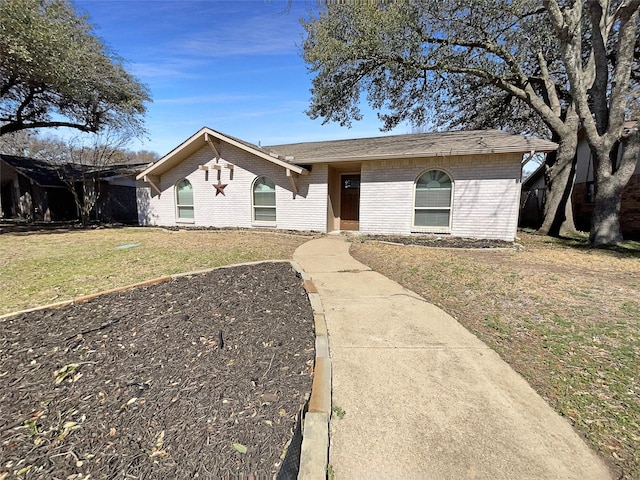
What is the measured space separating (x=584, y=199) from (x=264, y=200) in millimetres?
15879

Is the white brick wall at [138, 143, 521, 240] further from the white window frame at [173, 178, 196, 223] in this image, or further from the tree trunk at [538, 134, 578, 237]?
the tree trunk at [538, 134, 578, 237]

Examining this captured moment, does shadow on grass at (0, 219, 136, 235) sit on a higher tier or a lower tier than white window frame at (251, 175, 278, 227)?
lower

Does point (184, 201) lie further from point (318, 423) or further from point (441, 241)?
point (318, 423)

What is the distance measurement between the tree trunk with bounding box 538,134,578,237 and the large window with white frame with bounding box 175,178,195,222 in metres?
15.0

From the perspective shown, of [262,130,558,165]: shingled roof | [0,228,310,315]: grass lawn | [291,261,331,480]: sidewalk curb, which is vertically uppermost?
[262,130,558,165]: shingled roof

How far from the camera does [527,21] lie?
1237 cm

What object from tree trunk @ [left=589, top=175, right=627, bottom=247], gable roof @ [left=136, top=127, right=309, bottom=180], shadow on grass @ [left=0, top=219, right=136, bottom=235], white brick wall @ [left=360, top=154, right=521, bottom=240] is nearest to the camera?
tree trunk @ [left=589, top=175, right=627, bottom=247]

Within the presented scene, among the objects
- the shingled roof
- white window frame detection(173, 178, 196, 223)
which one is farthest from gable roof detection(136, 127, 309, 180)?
white window frame detection(173, 178, 196, 223)

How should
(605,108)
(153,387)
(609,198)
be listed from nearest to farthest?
(153,387), (609,198), (605,108)

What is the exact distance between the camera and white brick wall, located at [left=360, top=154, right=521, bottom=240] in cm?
921

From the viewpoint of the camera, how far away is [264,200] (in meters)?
12.4

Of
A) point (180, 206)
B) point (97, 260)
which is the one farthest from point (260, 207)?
point (97, 260)

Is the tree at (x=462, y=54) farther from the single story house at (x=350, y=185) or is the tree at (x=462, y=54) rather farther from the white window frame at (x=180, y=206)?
the white window frame at (x=180, y=206)

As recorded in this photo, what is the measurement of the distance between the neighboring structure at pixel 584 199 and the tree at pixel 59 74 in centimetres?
2082
